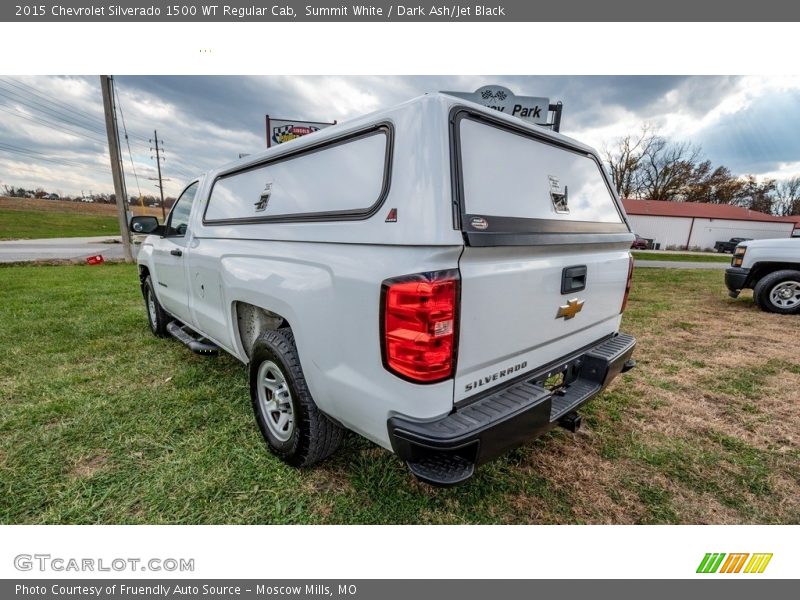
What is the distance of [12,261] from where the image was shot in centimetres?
1292

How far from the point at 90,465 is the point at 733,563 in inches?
145

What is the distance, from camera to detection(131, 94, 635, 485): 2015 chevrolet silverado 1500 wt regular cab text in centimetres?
155

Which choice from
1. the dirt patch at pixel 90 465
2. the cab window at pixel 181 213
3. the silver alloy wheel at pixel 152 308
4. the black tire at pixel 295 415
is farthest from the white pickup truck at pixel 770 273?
the silver alloy wheel at pixel 152 308

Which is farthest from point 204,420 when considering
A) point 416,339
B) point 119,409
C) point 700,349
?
point 700,349

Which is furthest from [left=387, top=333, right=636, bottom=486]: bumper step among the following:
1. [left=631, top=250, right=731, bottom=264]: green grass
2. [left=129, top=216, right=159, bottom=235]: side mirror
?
[left=631, top=250, right=731, bottom=264]: green grass

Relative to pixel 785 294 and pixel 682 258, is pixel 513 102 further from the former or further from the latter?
pixel 682 258

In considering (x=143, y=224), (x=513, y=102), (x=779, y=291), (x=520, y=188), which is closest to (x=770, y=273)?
(x=779, y=291)

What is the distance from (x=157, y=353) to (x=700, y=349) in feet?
21.5

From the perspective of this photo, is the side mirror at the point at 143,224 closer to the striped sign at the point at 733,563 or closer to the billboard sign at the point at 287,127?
the striped sign at the point at 733,563

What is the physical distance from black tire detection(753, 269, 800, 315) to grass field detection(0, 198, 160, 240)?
29286 millimetres

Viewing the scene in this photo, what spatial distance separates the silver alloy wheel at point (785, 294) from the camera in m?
6.29

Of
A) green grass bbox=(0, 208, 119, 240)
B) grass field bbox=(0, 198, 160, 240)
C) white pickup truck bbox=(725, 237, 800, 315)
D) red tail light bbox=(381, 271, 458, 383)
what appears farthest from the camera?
grass field bbox=(0, 198, 160, 240)

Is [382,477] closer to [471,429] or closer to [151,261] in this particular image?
[471,429]

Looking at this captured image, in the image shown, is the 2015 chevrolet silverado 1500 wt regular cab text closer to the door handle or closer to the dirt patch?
the door handle
